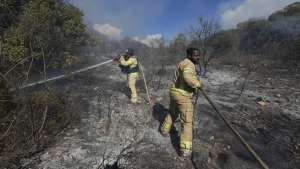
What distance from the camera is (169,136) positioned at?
13.1 feet

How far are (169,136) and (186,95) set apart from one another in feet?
3.51

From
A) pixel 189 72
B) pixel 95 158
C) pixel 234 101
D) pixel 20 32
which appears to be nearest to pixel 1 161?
pixel 95 158

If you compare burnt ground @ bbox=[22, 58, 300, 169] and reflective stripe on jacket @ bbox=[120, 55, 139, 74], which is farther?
reflective stripe on jacket @ bbox=[120, 55, 139, 74]

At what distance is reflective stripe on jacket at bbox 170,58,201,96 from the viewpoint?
324 centimetres

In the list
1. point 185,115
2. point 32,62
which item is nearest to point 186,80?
point 185,115

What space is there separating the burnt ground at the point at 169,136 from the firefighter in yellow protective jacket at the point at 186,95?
0.35 meters

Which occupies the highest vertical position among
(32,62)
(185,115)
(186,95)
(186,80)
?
(32,62)

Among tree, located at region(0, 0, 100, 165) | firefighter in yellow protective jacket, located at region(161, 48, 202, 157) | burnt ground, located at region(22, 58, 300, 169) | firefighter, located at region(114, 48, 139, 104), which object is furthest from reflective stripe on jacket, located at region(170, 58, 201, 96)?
tree, located at region(0, 0, 100, 165)

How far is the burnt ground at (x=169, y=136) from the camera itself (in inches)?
127

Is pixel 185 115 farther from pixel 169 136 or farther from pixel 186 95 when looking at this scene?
pixel 169 136

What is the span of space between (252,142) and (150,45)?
8.30 meters

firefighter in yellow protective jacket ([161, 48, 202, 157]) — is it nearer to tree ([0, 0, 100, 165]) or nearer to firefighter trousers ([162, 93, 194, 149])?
firefighter trousers ([162, 93, 194, 149])

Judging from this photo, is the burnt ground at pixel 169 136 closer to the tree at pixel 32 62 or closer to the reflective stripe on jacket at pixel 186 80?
the tree at pixel 32 62

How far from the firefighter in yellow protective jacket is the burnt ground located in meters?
0.35
